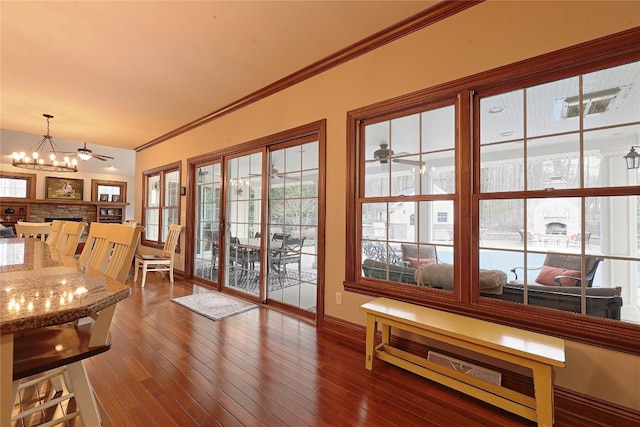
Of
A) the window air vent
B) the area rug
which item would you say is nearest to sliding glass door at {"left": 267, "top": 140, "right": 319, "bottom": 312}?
the area rug

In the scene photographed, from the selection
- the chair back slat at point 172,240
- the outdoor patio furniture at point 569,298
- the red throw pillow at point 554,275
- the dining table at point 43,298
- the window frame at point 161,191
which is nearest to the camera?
the dining table at point 43,298

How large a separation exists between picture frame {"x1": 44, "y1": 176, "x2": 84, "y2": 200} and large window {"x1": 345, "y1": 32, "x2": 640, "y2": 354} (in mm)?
11901

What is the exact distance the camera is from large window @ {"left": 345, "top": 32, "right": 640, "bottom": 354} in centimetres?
166

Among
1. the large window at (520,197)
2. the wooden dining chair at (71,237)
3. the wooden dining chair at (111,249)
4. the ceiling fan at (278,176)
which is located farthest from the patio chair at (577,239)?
the wooden dining chair at (71,237)

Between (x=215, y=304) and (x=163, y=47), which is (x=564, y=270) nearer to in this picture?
(x=215, y=304)

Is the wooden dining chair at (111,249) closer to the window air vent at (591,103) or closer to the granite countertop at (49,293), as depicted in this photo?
the granite countertop at (49,293)

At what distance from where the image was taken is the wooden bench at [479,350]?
149 centimetres

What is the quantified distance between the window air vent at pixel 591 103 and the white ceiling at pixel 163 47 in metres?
1.14

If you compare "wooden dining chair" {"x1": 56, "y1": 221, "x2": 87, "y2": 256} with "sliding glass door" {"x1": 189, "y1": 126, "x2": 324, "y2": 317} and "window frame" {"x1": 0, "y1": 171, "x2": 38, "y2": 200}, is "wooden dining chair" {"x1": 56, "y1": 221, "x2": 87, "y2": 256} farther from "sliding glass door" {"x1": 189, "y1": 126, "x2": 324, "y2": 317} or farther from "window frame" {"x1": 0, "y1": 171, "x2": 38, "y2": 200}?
"window frame" {"x1": 0, "y1": 171, "x2": 38, "y2": 200}

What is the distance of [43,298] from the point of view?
33.7 inches

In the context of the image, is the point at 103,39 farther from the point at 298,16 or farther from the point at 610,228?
the point at 610,228

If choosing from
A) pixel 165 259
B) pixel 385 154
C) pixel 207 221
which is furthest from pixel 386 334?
pixel 165 259

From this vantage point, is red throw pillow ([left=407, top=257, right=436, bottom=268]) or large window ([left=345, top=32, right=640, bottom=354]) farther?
red throw pillow ([left=407, top=257, right=436, bottom=268])

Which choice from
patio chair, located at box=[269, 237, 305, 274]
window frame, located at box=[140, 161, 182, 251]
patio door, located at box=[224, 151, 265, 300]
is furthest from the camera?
window frame, located at box=[140, 161, 182, 251]
